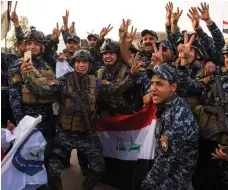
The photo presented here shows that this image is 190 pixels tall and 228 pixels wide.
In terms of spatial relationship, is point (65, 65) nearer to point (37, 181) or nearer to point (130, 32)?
point (130, 32)

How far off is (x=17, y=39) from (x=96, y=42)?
158cm

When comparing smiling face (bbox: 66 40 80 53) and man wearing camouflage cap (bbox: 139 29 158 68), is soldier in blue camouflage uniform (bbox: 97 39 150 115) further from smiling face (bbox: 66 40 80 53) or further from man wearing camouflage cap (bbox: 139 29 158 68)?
smiling face (bbox: 66 40 80 53)

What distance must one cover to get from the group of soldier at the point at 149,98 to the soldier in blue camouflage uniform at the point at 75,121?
1 cm

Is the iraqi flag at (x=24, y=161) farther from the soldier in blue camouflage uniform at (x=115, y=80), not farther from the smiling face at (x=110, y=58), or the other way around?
the smiling face at (x=110, y=58)

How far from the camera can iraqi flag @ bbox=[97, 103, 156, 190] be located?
3731 millimetres

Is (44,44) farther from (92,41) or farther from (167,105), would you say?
(167,105)

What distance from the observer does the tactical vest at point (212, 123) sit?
11.6 feet

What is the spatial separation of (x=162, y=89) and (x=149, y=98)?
821 millimetres

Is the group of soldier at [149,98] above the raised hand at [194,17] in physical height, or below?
below

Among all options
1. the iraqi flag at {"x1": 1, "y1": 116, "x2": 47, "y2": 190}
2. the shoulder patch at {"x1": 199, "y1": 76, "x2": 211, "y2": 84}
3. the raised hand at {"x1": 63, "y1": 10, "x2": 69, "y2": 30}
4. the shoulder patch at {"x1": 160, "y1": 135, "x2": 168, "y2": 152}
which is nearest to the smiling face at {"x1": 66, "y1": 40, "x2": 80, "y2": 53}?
the raised hand at {"x1": 63, "y1": 10, "x2": 69, "y2": 30}

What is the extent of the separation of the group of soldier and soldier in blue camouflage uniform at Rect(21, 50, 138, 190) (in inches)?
0.5

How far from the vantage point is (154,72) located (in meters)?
3.13

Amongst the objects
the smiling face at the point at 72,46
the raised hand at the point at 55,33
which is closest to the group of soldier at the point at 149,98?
the raised hand at the point at 55,33

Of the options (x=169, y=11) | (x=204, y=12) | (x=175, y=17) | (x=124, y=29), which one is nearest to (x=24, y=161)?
(x=124, y=29)
